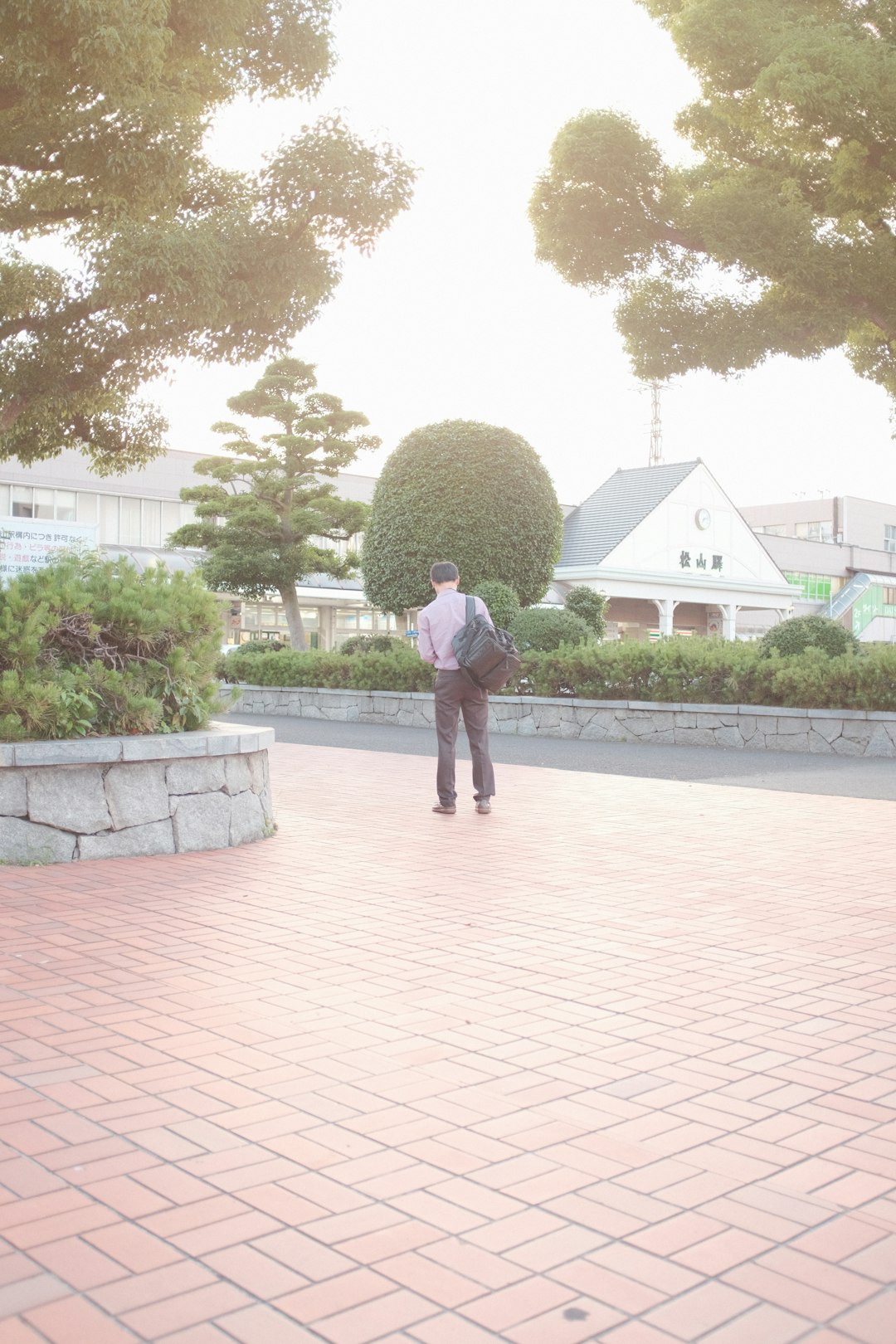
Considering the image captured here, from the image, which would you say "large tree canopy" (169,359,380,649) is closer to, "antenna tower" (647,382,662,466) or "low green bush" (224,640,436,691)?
"low green bush" (224,640,436,691)

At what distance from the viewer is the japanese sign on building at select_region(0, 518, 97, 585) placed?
892 cm

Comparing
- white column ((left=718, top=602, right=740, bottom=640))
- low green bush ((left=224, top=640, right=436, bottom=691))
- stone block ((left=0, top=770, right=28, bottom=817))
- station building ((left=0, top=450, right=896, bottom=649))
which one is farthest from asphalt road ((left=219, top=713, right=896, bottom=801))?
white column ((left=718, top=602, right=740, bottom=640))

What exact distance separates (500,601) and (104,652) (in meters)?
12.0

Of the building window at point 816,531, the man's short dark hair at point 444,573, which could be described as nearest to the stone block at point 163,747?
the man's short dark hair at point 444,573

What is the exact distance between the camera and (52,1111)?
3408 mm

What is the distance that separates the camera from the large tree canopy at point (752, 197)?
1579 cm

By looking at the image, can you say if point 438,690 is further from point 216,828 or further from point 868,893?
point 868,893

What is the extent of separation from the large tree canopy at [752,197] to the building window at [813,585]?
4493 cm

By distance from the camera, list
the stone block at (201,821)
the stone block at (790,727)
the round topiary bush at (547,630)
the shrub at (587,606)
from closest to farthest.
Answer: the stone block at (201,821) < the stone block at (790,727) < the round topiary bush at (547,630) < the shrub at (587,606)

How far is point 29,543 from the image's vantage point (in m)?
9.05

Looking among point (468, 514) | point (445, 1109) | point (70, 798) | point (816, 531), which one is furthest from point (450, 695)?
point (816, 531)

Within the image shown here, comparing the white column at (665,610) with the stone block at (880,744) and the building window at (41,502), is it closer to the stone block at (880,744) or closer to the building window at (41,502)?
the building window at (41,502)

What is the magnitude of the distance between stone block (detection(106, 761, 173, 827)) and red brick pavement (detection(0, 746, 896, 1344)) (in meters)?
0.49

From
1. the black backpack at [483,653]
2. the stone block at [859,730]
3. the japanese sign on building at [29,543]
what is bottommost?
the stone block at [859,730]
